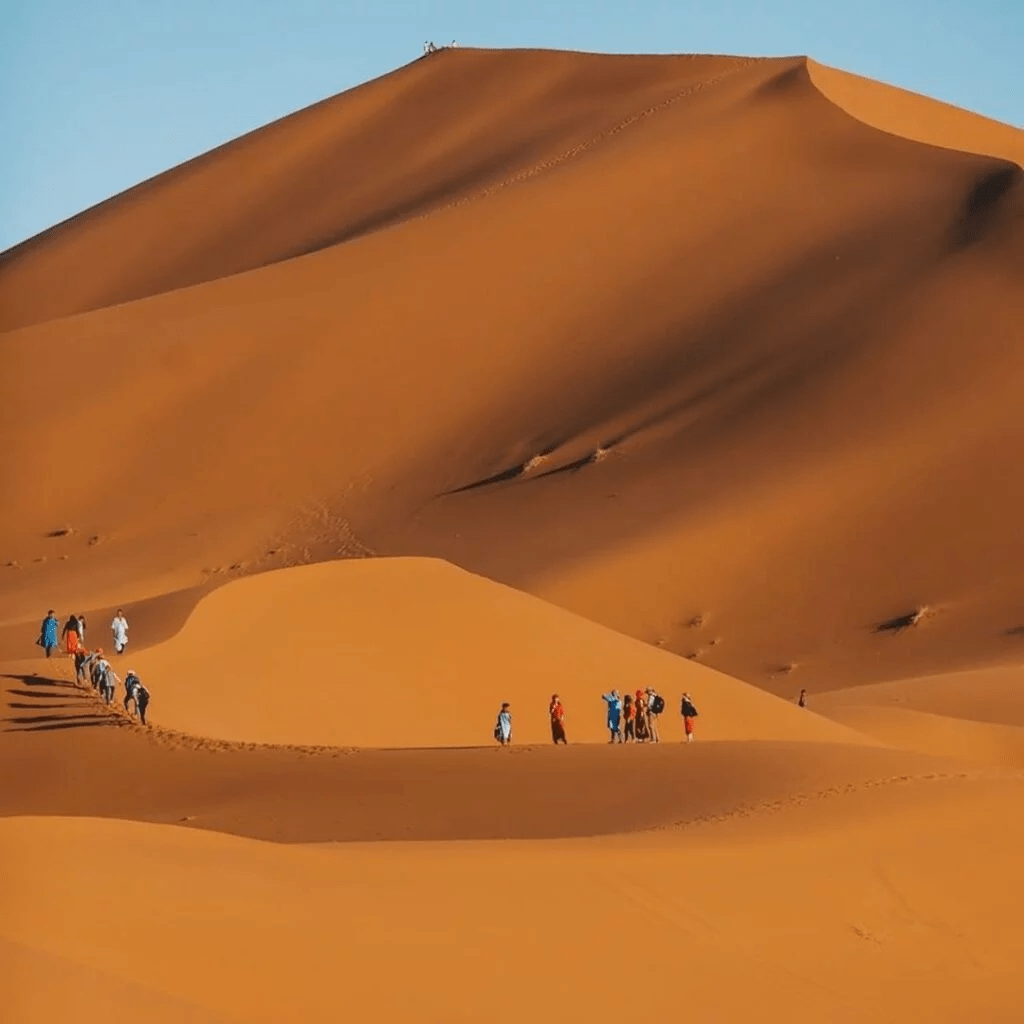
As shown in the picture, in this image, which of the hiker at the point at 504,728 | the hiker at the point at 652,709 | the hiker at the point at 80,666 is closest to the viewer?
the hiker at the point at 504,728

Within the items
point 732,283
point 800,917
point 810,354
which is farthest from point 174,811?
point 732,283

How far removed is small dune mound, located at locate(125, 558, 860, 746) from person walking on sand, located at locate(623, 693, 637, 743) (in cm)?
167

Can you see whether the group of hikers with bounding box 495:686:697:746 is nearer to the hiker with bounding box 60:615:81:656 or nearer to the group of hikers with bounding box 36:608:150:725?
the group of hikers with bounding box 36:608:150:725

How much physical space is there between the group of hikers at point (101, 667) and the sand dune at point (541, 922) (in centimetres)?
714

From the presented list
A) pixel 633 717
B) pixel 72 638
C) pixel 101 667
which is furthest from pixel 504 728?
pixel 72 638

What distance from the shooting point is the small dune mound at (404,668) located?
21.7 meters

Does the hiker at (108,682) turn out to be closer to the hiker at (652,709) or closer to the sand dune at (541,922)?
the hiker at (652,709)

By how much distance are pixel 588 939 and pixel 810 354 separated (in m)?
26.7

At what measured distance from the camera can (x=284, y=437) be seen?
134 feet

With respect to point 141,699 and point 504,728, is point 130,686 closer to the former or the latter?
point 141,699

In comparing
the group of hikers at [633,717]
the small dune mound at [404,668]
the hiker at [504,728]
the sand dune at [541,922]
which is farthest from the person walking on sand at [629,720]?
the sand dune at [541,922]

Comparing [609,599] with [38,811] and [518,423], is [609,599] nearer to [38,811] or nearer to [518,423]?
[518,423]

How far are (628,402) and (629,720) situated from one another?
59.4ft

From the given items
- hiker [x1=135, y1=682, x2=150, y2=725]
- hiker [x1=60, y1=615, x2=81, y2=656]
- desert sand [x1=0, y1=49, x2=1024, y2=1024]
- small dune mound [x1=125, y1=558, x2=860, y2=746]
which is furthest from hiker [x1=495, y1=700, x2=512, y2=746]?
hiker [x1=60, y1=615, x2=81, y2=656]
